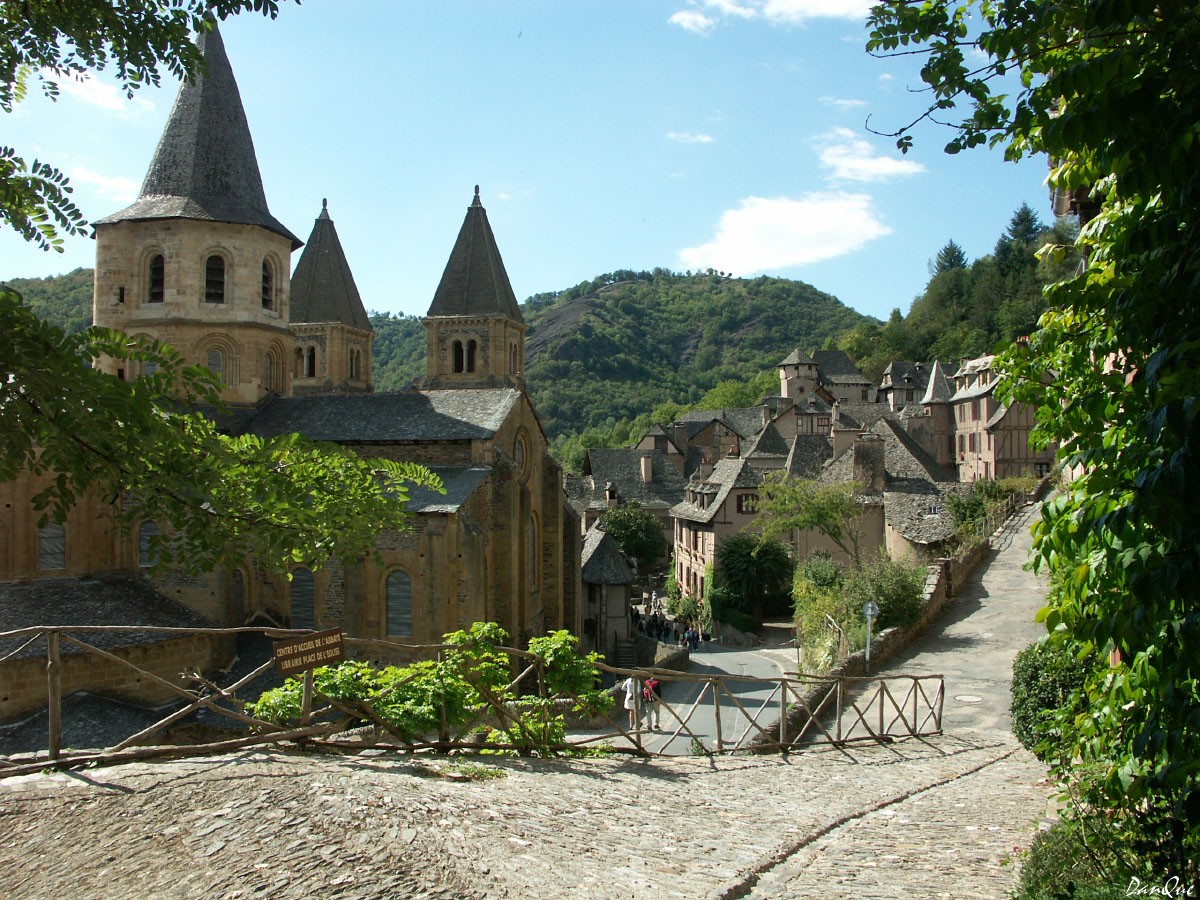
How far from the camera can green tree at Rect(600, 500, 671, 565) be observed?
2330 inches

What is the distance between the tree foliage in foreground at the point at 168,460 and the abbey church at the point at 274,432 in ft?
56.4

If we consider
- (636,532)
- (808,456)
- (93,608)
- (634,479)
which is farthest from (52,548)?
(634,479)

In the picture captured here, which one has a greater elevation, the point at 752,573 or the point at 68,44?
the point at 68,44

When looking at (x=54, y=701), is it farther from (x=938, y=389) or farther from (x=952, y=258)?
(x=952, y=258)

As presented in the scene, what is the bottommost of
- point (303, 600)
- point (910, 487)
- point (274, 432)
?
point (303, 600)

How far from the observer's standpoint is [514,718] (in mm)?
11273

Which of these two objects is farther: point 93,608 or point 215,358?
point 215,358

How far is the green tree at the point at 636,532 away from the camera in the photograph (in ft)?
194

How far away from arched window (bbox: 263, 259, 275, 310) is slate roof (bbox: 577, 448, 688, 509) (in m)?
37.2

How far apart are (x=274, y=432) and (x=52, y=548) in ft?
20.9

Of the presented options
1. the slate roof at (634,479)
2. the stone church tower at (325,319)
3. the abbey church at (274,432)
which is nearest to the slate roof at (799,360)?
the slate roof at (634,479)

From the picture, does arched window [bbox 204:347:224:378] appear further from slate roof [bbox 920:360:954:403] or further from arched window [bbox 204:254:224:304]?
slate roof [bbox 920:360:954:403]

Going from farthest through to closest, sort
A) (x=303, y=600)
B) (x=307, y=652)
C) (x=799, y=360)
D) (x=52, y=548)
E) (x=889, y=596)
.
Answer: (x=799, y=360), (x=303, y=600), (x=52, y=548), (x=889, y=596), (x=307, y=652)

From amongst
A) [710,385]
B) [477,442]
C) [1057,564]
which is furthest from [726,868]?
[710,385]
